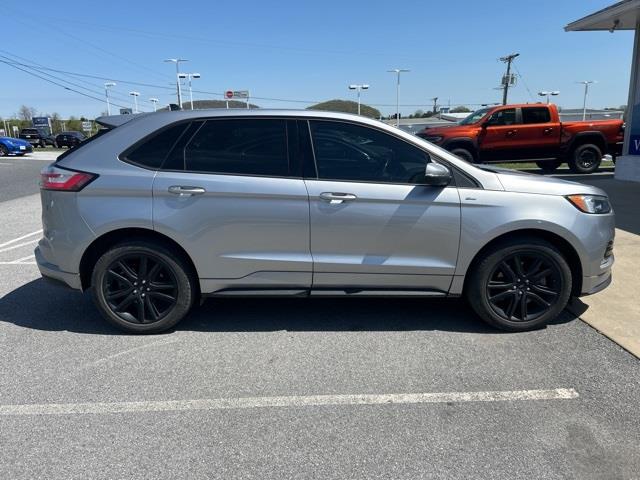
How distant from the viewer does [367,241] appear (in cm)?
369

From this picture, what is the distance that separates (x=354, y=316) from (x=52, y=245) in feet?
8.29

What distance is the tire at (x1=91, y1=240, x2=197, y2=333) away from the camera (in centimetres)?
374

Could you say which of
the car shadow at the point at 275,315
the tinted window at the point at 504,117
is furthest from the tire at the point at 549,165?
the car shadow at the point at 275,315

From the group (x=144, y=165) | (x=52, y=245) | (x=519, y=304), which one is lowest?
(x=519, y=304)

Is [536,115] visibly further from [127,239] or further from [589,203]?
[127,239]

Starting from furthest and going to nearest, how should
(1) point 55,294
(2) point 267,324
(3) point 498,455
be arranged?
(1) point 55,294 → (2) point 267,324 → (3) point 498,455

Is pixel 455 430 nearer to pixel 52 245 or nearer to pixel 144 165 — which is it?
pixel 144 165

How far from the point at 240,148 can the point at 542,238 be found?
8.05 ft

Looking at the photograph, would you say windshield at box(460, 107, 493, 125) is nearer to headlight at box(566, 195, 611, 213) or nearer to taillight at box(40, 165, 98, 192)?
headlight at box(566, 195, 611, 213)

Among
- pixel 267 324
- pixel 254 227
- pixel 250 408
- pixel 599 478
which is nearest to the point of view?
pixel 599 478

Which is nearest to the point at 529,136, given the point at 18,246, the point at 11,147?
the point at 18,246

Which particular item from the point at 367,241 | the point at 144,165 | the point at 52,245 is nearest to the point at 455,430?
the point at 367,241

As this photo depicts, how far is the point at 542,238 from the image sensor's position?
379cm

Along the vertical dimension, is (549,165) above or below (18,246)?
above
